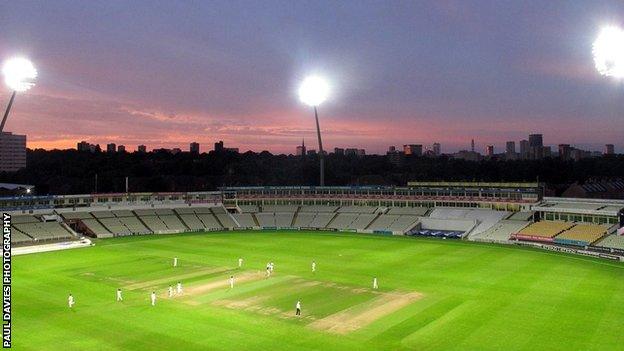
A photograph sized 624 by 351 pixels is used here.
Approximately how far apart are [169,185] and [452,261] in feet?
325

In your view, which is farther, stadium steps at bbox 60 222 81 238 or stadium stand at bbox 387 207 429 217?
stadium stand at bbox 387 207 429 217

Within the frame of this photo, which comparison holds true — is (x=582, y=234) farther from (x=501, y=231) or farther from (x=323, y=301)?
(x=323, y=301)

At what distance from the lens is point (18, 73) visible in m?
56.5

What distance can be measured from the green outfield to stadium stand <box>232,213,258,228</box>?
25.6 m

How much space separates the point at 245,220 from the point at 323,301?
176ft

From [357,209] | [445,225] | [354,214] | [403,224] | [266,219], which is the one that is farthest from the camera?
[357,209]

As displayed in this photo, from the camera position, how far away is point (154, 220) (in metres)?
81.4

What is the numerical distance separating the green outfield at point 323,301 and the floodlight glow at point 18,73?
18732 millimetres

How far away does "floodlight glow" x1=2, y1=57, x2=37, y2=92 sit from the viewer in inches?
2221

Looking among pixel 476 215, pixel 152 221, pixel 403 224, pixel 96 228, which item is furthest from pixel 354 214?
pixel 96 228

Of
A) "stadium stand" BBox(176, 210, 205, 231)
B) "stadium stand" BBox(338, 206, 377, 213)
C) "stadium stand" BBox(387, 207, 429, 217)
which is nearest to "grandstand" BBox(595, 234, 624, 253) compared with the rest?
"stadium stand" BBox(387, 207, 429, 217)

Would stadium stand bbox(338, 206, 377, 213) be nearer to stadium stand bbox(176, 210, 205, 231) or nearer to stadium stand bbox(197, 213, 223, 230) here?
stadium stand bbox(197, 213, 223, 230)

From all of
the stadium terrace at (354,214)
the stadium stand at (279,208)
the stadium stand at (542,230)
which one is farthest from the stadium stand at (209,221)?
the stadium stand at (542,230)

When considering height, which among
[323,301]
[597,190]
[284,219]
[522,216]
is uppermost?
[597,190]
